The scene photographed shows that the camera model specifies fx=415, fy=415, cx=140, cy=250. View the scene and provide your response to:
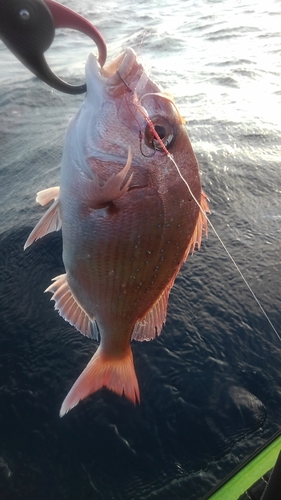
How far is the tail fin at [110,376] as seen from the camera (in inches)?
68.0

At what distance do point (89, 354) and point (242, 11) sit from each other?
50.1 ft

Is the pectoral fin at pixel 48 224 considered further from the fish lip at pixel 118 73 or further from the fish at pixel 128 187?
the fish lip at pixel 118 73

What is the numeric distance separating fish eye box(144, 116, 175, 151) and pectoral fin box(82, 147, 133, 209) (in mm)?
109

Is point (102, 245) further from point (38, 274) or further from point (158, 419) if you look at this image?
point (38, 274)

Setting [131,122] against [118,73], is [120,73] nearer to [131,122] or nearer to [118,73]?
[118,73]

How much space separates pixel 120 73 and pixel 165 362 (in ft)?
4.95

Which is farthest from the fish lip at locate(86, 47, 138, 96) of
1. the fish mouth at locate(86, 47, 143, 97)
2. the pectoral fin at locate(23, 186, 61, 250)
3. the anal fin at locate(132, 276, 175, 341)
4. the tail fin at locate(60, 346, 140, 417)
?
the tail fin at locate(60, 346, 140, 417)

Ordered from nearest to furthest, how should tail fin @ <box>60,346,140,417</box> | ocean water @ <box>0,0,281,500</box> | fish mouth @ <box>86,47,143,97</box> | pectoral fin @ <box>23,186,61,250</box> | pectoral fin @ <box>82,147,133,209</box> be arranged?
1. pectoral fin @ <box>82,147,133,209</box>
2. fish mouth @ <box>86,47,143,97</box>
3. pectoral fin @ <box>23,186,61,250</box>
4. tail fin @ <box>60,346,140,417</box>
5. ocean water @ <box>0,0,281,500</box>

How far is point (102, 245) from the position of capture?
1508mm

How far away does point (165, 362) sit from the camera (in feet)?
7.49

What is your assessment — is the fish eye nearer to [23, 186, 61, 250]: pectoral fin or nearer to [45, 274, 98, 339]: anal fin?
[23, 186, 61, 250]: pectoral fin

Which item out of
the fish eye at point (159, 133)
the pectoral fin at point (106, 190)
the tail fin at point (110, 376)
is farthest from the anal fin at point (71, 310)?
the fish eye at point (159, 133)

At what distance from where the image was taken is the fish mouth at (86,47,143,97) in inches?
55.7

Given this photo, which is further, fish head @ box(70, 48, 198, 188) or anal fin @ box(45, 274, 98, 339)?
anal fin @ box(45, 274, 98, 339)
